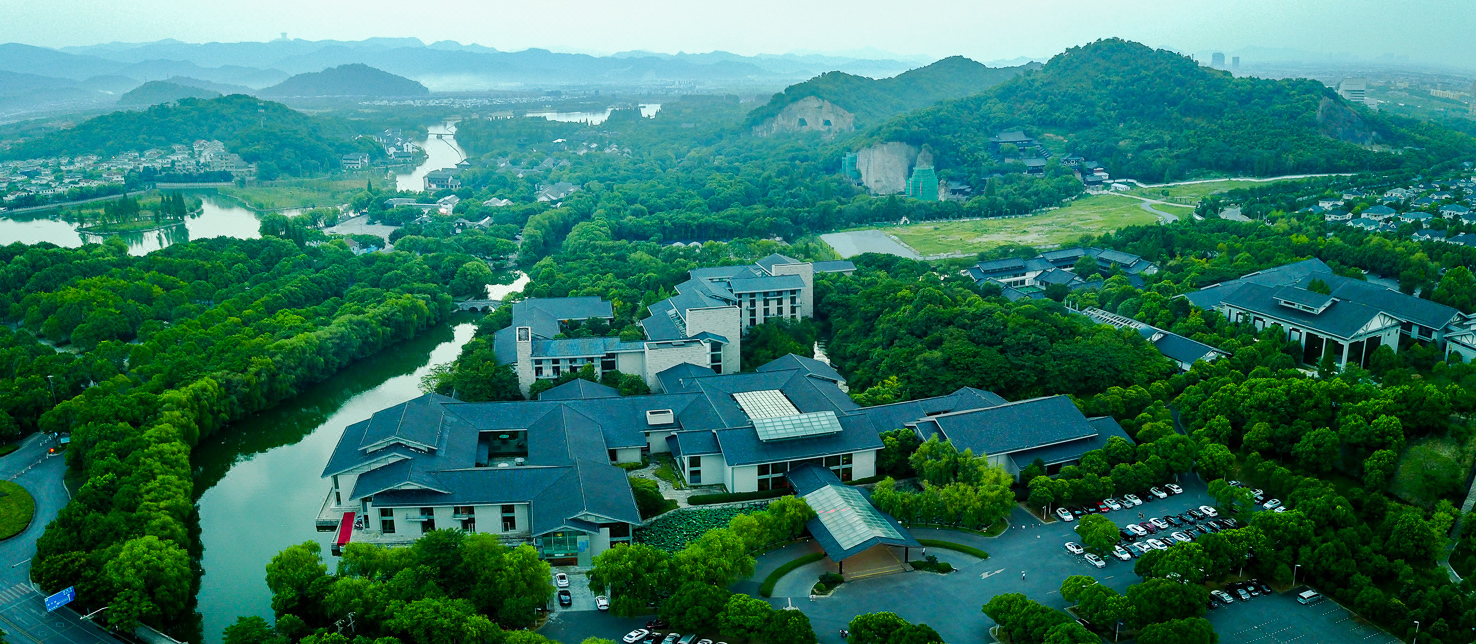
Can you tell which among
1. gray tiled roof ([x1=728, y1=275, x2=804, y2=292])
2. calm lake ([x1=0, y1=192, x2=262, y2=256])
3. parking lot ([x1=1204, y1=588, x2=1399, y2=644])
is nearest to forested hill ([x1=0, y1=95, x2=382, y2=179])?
calm lake ([x1=0, y1=192, x2=262, y2=256])

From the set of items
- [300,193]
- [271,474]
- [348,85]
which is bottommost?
[271,474]

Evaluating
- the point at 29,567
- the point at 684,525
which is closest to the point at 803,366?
the point at 684,525

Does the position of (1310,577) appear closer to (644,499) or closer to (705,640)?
(705,640)

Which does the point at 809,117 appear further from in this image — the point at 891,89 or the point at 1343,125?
the point at 1343,125

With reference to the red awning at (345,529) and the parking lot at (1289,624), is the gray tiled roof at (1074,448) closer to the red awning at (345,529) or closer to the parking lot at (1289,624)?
the parking lot at (1289,624)

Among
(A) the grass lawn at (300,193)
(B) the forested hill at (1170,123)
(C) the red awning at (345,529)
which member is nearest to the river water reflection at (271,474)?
→ (C) the red awning at (345,529)

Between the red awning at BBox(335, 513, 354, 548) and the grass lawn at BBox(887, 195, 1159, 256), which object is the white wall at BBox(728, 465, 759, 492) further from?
the grass lawn at BBox(887, 195, 1159, 256)
